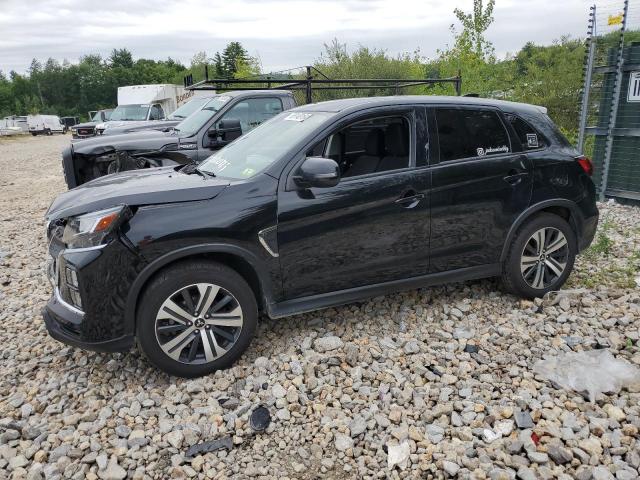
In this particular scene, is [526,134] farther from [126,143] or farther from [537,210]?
[126,143]

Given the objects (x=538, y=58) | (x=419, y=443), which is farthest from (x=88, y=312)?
(x=538, y=58)

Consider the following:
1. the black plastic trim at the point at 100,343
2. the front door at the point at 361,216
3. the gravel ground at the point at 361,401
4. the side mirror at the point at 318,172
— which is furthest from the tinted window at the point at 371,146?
the black plastic trim at the point at 100,343

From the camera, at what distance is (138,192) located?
11.3 feet

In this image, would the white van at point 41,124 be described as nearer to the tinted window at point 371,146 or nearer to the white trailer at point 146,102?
the white trailer at point 146,102

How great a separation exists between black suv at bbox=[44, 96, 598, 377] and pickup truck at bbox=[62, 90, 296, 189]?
3344 mm

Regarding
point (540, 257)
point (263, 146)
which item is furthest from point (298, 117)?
point (540, 257)

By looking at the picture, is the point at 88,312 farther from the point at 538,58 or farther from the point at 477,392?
the point at 538,58

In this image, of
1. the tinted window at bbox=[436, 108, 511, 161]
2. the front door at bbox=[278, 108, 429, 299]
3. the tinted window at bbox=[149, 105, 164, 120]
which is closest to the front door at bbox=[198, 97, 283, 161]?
the front door at bbox=[278, 108, 429, 299]

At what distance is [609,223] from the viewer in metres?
6.97

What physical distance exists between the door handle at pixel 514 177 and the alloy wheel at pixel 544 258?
495 millimetres

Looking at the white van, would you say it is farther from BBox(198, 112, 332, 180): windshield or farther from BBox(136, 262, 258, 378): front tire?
BBox(136, 262, 258, 378): front tire

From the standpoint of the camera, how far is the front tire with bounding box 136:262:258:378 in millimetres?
3330

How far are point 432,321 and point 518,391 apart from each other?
1.09 m

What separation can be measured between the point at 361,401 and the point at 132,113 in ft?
61.3
